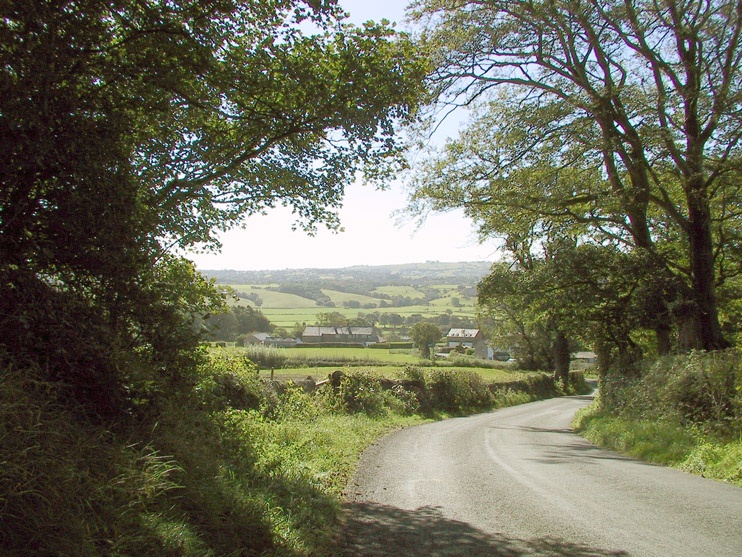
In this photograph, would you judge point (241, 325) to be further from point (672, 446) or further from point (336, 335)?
point (672, 446)

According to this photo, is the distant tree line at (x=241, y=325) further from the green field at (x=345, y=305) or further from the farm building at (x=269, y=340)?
the green field at (x=345, y=305)

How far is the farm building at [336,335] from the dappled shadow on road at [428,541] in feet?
159

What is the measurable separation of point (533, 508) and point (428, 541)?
2038 millimetres

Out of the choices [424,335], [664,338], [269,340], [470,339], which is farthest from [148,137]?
[470,339]

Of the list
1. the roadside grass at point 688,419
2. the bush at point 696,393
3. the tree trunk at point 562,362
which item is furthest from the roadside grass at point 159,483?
the tree trunk at point 562,362

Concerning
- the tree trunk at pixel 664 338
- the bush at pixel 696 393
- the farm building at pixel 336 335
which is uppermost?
the tree trunk at pixel 664 338

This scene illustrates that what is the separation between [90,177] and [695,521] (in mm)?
7623

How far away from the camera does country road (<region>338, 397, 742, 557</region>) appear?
5754mm

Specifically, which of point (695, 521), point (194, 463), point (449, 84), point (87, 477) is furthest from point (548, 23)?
point (87, 477)

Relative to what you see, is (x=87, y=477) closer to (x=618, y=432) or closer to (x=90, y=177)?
(x=90, y=177)

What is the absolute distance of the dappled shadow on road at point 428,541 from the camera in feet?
18.3

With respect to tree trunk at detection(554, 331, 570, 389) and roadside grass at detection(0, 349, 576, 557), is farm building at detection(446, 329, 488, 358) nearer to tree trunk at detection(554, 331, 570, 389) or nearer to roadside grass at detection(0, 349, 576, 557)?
tree trunk at detection(554, 331, 570, 389)

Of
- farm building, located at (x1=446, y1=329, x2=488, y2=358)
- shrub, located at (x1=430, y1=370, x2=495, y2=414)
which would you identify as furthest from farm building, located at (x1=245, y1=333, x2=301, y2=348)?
farm building, located at (x1=446, y1=329, x2=488, y2=358)

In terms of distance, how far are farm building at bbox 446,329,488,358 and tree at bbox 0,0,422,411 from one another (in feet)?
276
